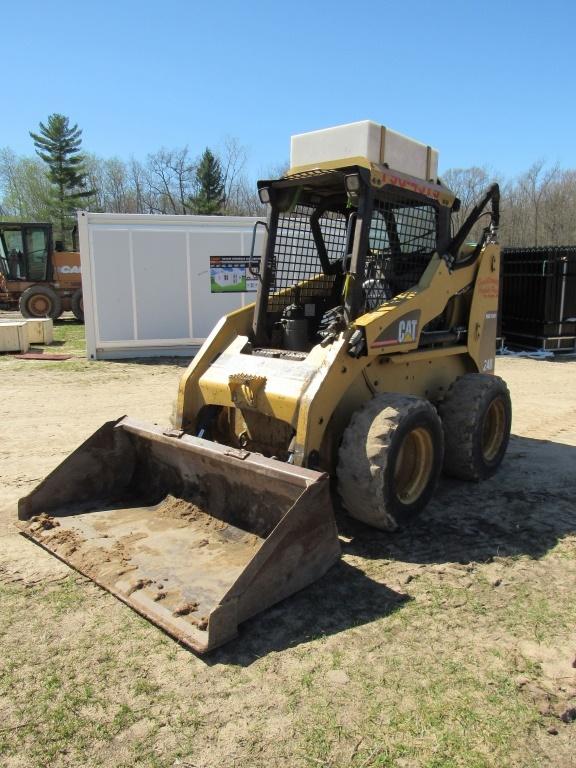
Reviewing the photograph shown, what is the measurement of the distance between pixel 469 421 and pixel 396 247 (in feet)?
4.98

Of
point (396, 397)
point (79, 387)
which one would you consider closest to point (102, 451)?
point (396, 397)

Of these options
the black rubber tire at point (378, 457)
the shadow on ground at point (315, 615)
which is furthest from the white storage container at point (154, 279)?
the shadow on ground at point (315, 615)

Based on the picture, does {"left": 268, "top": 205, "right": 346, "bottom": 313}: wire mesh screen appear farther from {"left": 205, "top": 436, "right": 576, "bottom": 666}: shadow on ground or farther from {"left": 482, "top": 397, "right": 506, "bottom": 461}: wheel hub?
{"left": 205, "top": 436, "right": 576, "bottom": 666}: shadow on ground

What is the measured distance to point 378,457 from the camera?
386 centimetres

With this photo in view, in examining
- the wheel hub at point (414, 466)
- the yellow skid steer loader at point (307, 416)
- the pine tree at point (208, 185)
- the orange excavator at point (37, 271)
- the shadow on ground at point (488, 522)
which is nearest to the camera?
the yellow skid steer loader at point (307, 416)

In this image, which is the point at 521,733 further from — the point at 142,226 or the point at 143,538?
the point at 142,226

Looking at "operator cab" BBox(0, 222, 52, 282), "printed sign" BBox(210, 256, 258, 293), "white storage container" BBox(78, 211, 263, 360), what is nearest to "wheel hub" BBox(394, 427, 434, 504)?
"white storage container" BBox(78, 211, 263, 360)

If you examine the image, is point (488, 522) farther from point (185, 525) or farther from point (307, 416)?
point (185, 525)

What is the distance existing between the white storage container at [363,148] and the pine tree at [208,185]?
41.8 m

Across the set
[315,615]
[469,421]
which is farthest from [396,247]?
[315,615]

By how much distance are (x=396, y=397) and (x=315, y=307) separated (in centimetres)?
149

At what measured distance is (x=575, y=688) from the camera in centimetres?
273

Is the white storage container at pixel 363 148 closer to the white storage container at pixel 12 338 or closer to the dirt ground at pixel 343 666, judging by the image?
the dirt ground at pixel 343 666

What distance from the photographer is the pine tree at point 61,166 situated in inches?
1786
